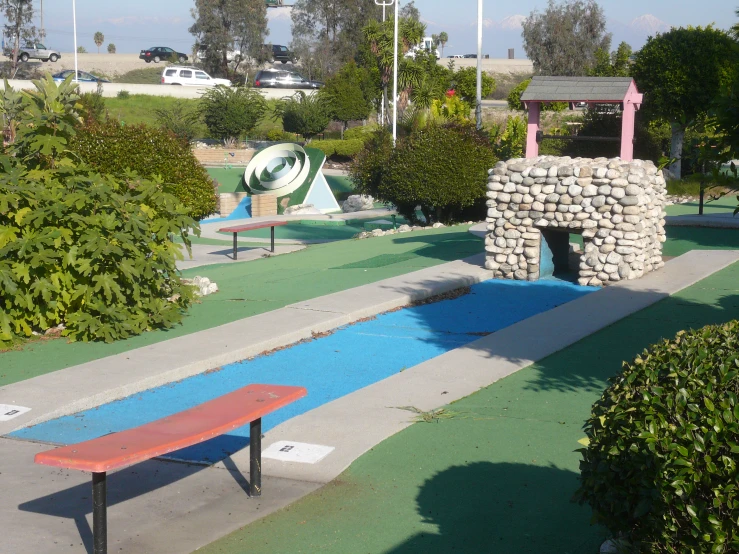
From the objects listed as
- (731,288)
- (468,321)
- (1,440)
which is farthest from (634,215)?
(1,440)

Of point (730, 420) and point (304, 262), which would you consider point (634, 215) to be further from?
point (730, 420)

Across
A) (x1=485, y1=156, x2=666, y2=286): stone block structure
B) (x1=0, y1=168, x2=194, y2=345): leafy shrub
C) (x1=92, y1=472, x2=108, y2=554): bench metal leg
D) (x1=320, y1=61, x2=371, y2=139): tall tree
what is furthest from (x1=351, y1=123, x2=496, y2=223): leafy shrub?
(x1=320, y1=61, x2=371, y2=139): tall tree

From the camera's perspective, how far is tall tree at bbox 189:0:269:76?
7381 centimetres

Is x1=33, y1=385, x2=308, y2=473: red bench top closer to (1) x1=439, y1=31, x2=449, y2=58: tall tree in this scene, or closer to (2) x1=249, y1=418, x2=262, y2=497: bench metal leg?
(2) x1=249, y1=418, x2=262, y2=497: bench metal leg

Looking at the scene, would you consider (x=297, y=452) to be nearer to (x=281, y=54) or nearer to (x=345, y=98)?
(x=345, y=98)

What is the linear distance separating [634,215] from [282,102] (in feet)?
143

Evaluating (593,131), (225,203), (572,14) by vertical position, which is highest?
(572,14)

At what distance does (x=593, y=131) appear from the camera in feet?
93.3

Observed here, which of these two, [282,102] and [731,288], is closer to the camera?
[731,288]

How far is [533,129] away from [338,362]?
10635 millimetres

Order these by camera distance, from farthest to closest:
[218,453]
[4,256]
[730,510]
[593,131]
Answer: [593,131], [4,256], [218,453], [730,510]

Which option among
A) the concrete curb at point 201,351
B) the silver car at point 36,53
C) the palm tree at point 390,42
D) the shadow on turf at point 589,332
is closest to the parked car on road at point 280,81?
the silver car at point 36,53

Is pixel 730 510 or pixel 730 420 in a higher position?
pixel 730 420

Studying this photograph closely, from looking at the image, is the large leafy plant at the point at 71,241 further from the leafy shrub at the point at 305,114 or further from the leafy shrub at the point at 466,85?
the leafy shrub at the point at 466,85
